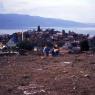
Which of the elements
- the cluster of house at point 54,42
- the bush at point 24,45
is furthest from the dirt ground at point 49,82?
the bush at point 24,45

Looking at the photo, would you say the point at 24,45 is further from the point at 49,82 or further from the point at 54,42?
the point at 49,82

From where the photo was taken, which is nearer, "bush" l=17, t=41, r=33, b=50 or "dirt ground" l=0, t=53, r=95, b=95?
"dirt ground" l=0, t=53, r=95, b=95

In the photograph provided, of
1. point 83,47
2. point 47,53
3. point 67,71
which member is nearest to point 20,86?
point 67,71

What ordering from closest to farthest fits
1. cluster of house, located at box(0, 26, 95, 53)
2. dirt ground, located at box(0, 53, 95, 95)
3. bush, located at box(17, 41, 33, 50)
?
dirt ground, located at box(0, 53, 95, 95)
cluster of house, located at box(0, 26, 95, 53)
bush, located at box(17, 41, 33, 50)

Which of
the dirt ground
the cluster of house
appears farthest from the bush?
the dirt ground

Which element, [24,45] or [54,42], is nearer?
[24,45]

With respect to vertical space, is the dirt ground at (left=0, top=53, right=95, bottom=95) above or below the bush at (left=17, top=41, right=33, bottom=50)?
below

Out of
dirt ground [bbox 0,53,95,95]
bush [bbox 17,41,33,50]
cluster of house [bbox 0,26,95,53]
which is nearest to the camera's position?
dirt ground [bbox 0,53,95,95]

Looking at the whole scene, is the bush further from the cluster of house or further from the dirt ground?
the dirt ground

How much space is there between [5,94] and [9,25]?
18913 cm

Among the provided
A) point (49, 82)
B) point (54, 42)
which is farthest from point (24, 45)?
point (49, 82)

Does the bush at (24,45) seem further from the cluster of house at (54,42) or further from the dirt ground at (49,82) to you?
the dirt ground at (49,82)

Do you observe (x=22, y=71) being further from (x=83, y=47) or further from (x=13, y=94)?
(x=83, y=47)

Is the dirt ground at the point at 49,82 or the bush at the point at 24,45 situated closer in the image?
the dirt ground at the point at 49,82
